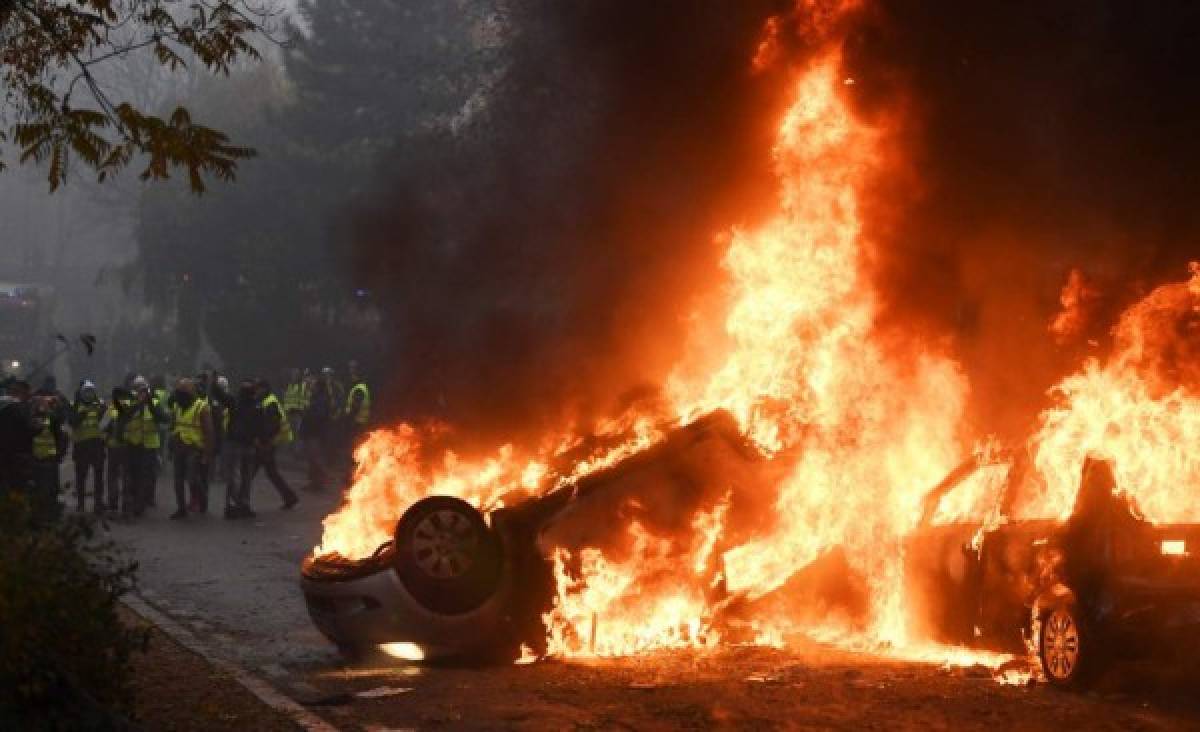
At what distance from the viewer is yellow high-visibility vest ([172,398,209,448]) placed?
72.1ft

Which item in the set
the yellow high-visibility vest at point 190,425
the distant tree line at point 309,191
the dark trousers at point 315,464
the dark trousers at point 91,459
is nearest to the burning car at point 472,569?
the yellow high-visibility vest at point 190,425

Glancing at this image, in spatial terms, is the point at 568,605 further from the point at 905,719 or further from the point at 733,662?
the point at 905,719

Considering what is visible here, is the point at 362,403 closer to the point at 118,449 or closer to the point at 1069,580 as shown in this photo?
the point at 118,449

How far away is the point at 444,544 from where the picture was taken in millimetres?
9820

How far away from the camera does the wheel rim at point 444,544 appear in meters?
9.79

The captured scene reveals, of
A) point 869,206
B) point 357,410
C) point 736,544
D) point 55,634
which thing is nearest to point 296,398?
point 357,410

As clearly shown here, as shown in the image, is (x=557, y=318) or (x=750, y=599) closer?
(x=750, y=599)

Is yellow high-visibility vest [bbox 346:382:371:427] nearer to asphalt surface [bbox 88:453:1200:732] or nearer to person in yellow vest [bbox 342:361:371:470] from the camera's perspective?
person in yellow vest [bbox 342:361:371:470]

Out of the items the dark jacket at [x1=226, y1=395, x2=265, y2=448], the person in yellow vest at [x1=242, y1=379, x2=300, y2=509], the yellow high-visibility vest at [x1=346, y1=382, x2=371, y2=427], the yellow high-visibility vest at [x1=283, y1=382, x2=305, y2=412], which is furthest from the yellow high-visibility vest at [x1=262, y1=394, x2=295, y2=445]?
the yellow high-visibility vest at [x1=283, y1=382, x2=305, y2=412]

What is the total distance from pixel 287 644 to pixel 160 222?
38.7 metres

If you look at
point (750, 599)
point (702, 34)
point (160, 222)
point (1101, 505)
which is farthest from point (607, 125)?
point (160, 222)

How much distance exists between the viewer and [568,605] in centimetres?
1002

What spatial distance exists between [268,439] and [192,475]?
1306 millimetres

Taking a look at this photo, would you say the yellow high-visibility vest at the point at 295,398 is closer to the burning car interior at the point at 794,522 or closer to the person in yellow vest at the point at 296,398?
the person in yellow vest at the point at 296,398
